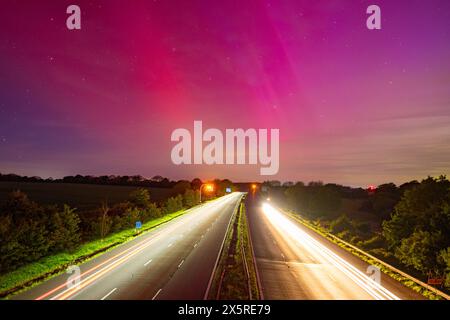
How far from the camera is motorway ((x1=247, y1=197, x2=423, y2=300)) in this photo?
65.5 ft

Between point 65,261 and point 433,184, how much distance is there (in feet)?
171

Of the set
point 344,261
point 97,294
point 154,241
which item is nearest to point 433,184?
point 344,261

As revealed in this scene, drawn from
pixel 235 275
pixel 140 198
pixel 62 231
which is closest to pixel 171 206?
pixel 140 198

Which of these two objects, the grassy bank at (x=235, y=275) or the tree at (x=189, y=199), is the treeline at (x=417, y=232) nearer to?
the grassy bank at (x=235, y=275)

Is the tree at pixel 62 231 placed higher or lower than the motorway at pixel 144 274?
higher

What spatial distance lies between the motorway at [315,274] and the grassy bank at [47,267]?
15150 millimetres

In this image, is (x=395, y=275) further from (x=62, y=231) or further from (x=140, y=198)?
(x=140, y=198)

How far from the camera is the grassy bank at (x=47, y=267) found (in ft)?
64.3

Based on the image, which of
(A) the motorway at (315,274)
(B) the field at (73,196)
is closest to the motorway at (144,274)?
(A) the motorway at (315,274)

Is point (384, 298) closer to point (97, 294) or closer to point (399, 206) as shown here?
point (97, 294)

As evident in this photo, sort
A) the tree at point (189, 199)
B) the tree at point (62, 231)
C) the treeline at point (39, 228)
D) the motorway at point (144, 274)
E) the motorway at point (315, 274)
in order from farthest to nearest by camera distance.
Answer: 1. the tree at point (189, 199)
2. the tree at point (62, 231)
3. the treeline at point (39, 228)
4. the motorway at point (315, 274)
5. the motorway at point (144, 274)

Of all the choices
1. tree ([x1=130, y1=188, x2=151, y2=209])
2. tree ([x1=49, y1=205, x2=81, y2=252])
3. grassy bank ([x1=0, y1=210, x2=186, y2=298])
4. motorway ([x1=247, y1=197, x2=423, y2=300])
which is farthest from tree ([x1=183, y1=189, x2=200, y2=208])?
tree ([x1=49, y1=205, x2=81, y2=252])

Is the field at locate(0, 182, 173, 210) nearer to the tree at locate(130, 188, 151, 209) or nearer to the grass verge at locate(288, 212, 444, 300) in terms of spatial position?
the tree at locate(130, 188, 151, 209)
